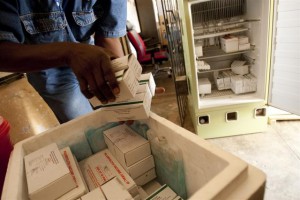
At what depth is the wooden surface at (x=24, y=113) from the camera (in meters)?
2.27

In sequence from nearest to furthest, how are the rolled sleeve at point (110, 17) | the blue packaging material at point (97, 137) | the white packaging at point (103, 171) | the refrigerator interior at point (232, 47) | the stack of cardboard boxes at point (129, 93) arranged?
1. the stack of cardboard boxes at point (129, 93)
2. the white packaging at point (103, 171)
3. the blue packaging material at point (97, 137)
4. the rolled sleeve at point (110, 17)
5. the refrigerator interior at point (232, 47)

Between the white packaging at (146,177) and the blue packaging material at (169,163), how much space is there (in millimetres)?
32

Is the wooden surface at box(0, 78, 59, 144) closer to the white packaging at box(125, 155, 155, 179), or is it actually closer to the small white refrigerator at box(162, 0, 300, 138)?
the small white refrigerator at box(162, 0, 300, 138)

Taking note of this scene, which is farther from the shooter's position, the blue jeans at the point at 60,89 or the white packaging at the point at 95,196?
the blue jeans at the point at 60,89

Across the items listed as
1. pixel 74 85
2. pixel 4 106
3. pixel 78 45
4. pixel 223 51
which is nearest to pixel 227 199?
pixel 78 45

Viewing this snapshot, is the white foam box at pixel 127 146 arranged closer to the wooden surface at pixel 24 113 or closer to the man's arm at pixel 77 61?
the man's arm at pixel 77 61

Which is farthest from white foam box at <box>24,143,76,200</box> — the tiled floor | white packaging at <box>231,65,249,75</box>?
white packaging at <box>231,65,249,75</box>

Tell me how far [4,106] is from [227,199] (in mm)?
3562

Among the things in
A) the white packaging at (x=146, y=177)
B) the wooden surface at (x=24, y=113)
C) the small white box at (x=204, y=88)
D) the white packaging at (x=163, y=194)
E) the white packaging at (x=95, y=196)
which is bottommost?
the wooden surface at (x=24, y=113)

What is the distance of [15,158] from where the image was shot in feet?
2.14

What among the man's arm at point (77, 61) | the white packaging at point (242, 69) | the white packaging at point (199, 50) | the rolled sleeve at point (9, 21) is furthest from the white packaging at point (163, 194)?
the white packaging at point (242, 69)

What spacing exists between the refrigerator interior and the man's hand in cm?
104

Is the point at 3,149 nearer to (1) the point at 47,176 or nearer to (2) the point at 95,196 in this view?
(1) the point at 47,176

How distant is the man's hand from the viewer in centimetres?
50
